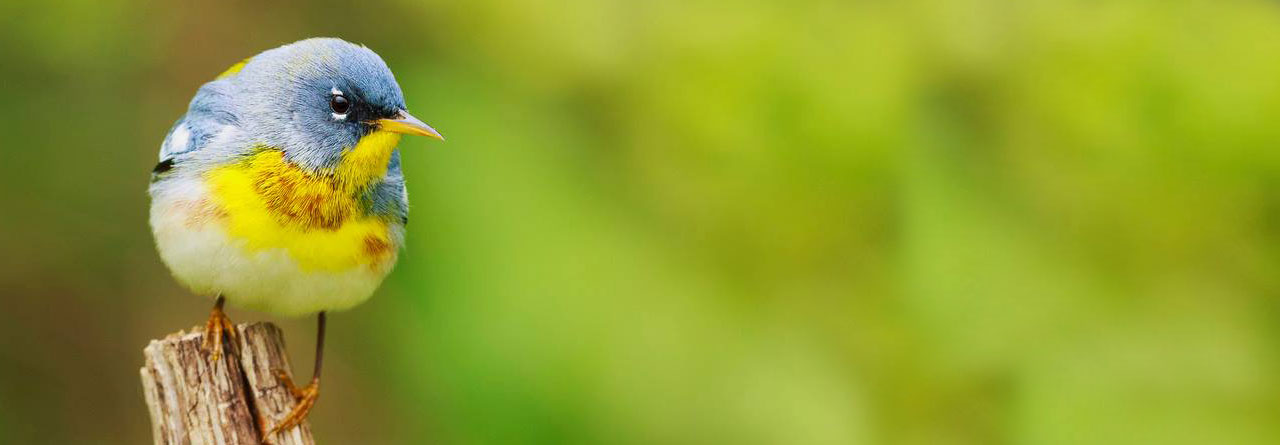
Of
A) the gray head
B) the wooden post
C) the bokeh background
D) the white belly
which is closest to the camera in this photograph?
the wooden post

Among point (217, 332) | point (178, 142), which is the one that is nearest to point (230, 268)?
point (217, 332)

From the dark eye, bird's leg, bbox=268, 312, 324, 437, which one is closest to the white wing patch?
the dark eye

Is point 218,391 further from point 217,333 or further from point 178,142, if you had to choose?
point 178,142

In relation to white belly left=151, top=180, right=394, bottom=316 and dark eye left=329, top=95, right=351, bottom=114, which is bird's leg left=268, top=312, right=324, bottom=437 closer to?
white belly left=151, top=180, right=394, bottom=316

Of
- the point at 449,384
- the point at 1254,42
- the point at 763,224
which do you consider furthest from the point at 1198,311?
the point at 449,384

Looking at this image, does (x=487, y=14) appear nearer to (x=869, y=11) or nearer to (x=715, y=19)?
(x=715, y=19)

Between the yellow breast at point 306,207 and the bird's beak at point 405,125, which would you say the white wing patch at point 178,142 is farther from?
the bird's beak at point 405,125
